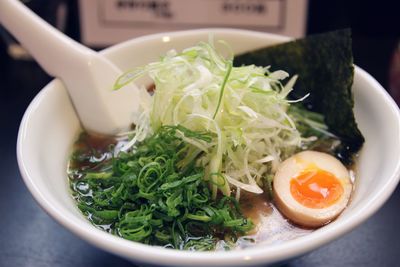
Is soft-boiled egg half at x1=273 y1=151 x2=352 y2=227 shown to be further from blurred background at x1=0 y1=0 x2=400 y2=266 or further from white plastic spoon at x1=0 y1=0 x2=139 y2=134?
white plastic spoon at x1=0 y1=0 x2=139 y2=134

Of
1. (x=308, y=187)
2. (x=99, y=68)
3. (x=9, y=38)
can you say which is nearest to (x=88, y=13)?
(x=9, y=38)

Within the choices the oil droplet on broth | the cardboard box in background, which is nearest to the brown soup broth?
the oil droplet on broth

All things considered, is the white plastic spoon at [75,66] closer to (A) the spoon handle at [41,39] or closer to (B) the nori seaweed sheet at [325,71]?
(A) the spoon handle at [41,39]

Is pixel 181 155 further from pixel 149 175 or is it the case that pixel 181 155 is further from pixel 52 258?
pixel 52 258

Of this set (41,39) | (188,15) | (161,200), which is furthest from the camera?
(188,15)

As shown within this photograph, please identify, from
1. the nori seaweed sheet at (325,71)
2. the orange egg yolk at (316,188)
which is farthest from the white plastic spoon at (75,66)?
the orange egg yolk at (316,188)

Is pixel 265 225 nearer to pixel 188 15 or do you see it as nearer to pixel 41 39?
pixel 41 39

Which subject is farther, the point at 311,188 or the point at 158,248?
the point at 311,188

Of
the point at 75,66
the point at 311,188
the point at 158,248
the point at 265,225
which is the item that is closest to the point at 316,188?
the point at 311,188
